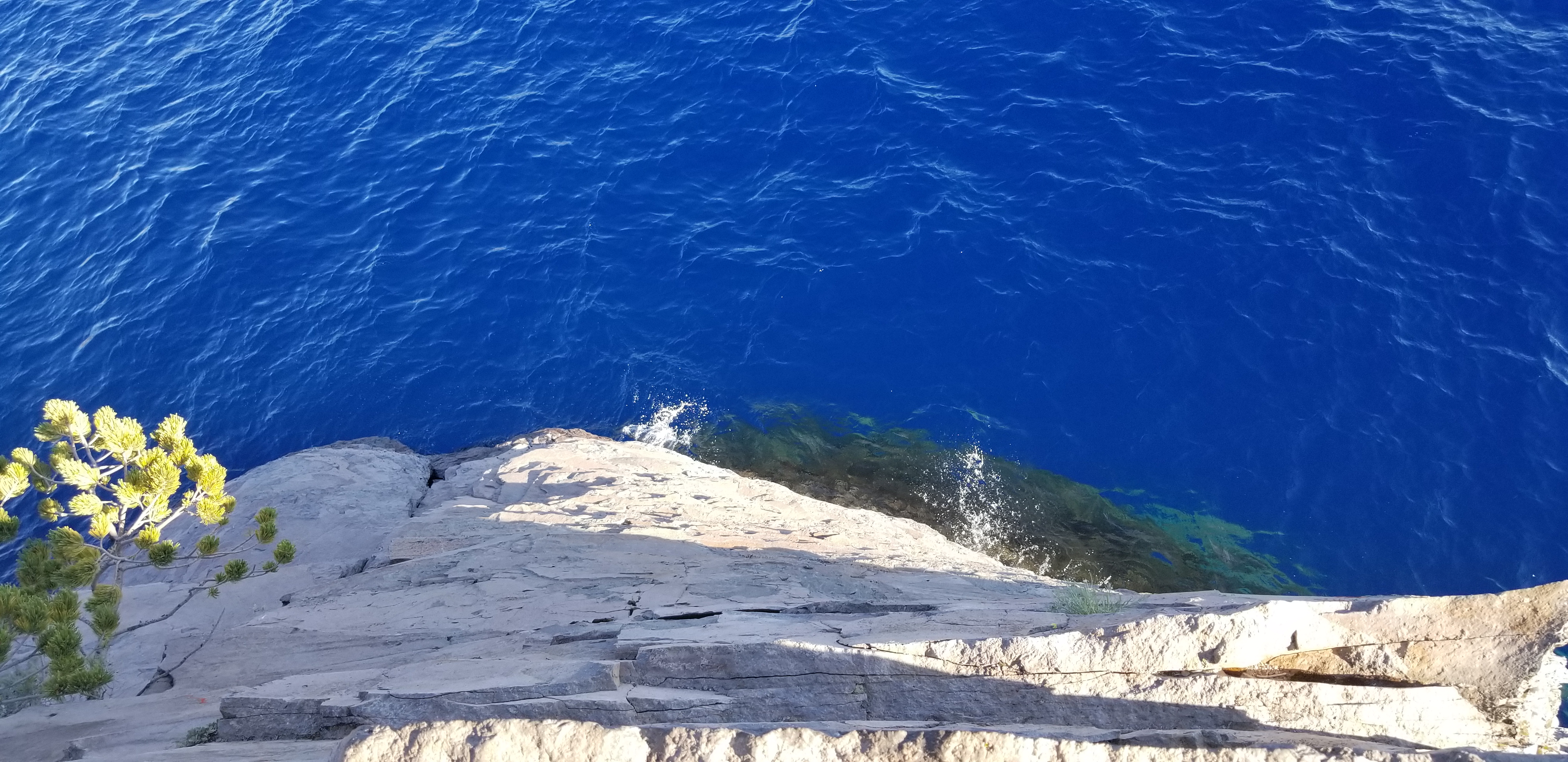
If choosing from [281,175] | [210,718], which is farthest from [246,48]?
[210,718]

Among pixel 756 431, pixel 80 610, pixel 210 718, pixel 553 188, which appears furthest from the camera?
pixel 553 188

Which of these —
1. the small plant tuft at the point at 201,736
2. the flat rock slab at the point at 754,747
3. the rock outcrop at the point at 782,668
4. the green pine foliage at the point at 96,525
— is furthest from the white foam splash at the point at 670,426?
the flat rock slab at the point at 754,747

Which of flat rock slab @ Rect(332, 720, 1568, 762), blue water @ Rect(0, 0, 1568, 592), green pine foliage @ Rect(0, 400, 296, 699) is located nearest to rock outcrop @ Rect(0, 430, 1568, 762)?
flat rock slab @ Rect(332, 720, 1568, 762)

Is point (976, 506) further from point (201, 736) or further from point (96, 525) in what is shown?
point (96, 525)

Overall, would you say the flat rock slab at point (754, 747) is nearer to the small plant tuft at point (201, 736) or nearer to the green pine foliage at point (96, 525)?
the small plant tuft at point (201, 736)

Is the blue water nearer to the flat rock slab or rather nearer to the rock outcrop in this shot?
the rock outcrop

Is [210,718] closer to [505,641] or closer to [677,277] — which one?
[505,641]
